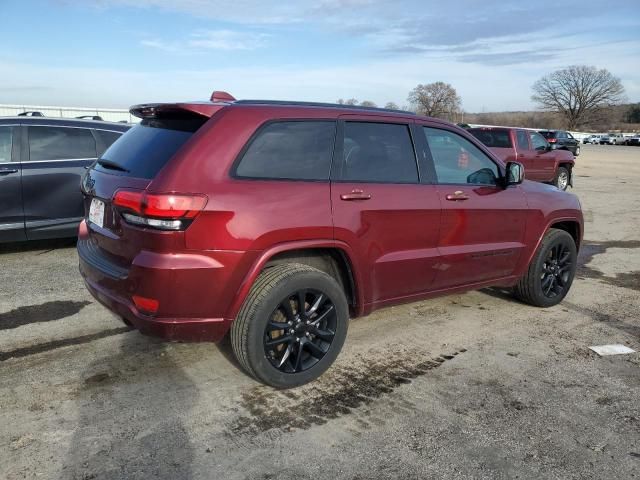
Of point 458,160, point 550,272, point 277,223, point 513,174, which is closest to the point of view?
point 277,223

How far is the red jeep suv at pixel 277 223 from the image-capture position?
3.11 meters

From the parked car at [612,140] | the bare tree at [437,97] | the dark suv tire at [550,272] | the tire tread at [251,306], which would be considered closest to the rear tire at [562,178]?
the dark suv tire at [550,272]

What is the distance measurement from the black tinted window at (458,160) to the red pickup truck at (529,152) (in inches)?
397

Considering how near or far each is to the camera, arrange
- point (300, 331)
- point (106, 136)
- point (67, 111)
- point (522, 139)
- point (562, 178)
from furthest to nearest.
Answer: point (67, 111) → point (562, 178) → point (522, 139) → point (106, 136) → point (300, 331)

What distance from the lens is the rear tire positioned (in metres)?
16.1

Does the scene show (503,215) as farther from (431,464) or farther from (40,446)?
(40,446)

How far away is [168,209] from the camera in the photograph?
119 inches

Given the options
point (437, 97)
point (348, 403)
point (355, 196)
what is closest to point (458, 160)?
point (355, 196)

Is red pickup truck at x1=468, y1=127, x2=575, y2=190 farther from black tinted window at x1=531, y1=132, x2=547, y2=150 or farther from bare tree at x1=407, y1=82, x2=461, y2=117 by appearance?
bare tree at x1=407, y1=82, x2=461, y2=117

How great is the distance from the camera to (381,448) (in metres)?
2.93

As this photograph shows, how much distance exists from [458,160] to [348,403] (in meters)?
2.20

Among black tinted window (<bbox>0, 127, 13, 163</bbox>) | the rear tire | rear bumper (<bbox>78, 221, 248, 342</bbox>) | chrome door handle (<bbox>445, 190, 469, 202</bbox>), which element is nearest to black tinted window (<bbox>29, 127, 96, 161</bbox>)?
black tinted window (<bbox>0, 127, 13, 163</bbox>)

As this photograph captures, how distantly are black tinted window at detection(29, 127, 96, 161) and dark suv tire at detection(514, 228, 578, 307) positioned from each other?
5305 mm

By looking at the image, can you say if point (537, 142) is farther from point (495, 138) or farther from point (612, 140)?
point (612, 140)
